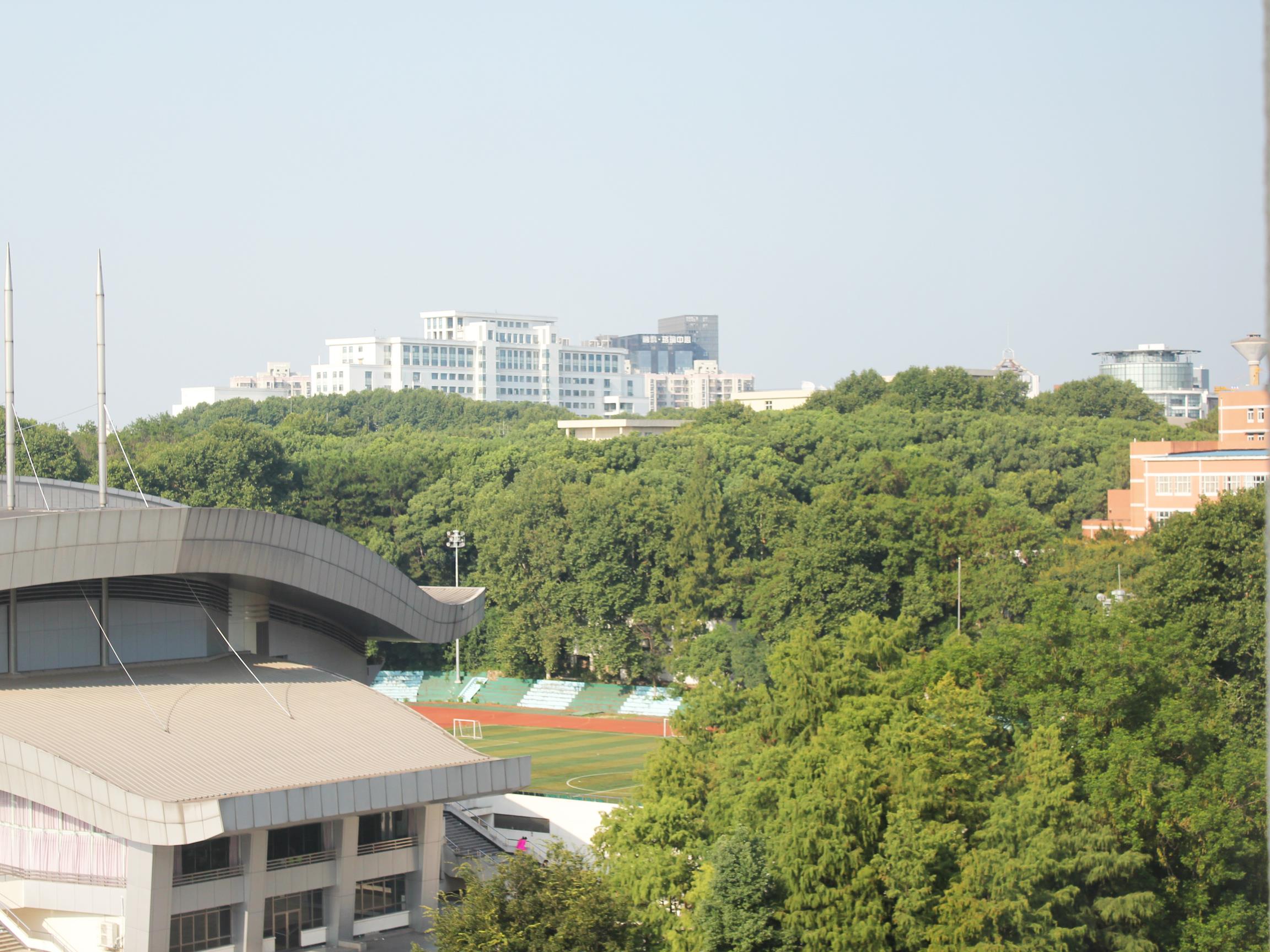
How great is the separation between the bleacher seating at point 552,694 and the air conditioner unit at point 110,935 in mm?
45784

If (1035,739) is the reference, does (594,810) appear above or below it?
below

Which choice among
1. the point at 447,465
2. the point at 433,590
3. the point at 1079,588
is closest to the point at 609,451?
the point at 447,465

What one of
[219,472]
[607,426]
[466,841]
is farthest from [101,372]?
[607,426]

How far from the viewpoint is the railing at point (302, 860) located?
92.0 feet

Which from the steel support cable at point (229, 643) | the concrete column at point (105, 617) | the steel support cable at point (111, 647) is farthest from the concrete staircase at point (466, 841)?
the concrete column at point (105, 617)

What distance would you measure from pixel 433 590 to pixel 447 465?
5366 centimetres

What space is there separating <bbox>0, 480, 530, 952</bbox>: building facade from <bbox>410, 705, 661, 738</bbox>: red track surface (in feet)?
112

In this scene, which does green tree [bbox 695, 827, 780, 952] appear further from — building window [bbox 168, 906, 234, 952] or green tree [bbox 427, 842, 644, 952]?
building window [bbox 168, 906, 234, 952]

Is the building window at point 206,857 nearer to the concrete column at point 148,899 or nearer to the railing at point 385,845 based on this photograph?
the concrete column at point 148,899

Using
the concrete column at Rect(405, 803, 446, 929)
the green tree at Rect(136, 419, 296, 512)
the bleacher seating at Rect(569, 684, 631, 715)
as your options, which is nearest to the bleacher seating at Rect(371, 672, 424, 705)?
the bleacher seating at Rect(569, 684, 631, 715)

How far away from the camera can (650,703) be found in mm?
71312

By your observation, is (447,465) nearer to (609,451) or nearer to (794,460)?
(609,451)

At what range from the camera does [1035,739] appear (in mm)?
29578

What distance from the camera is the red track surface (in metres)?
67.2
